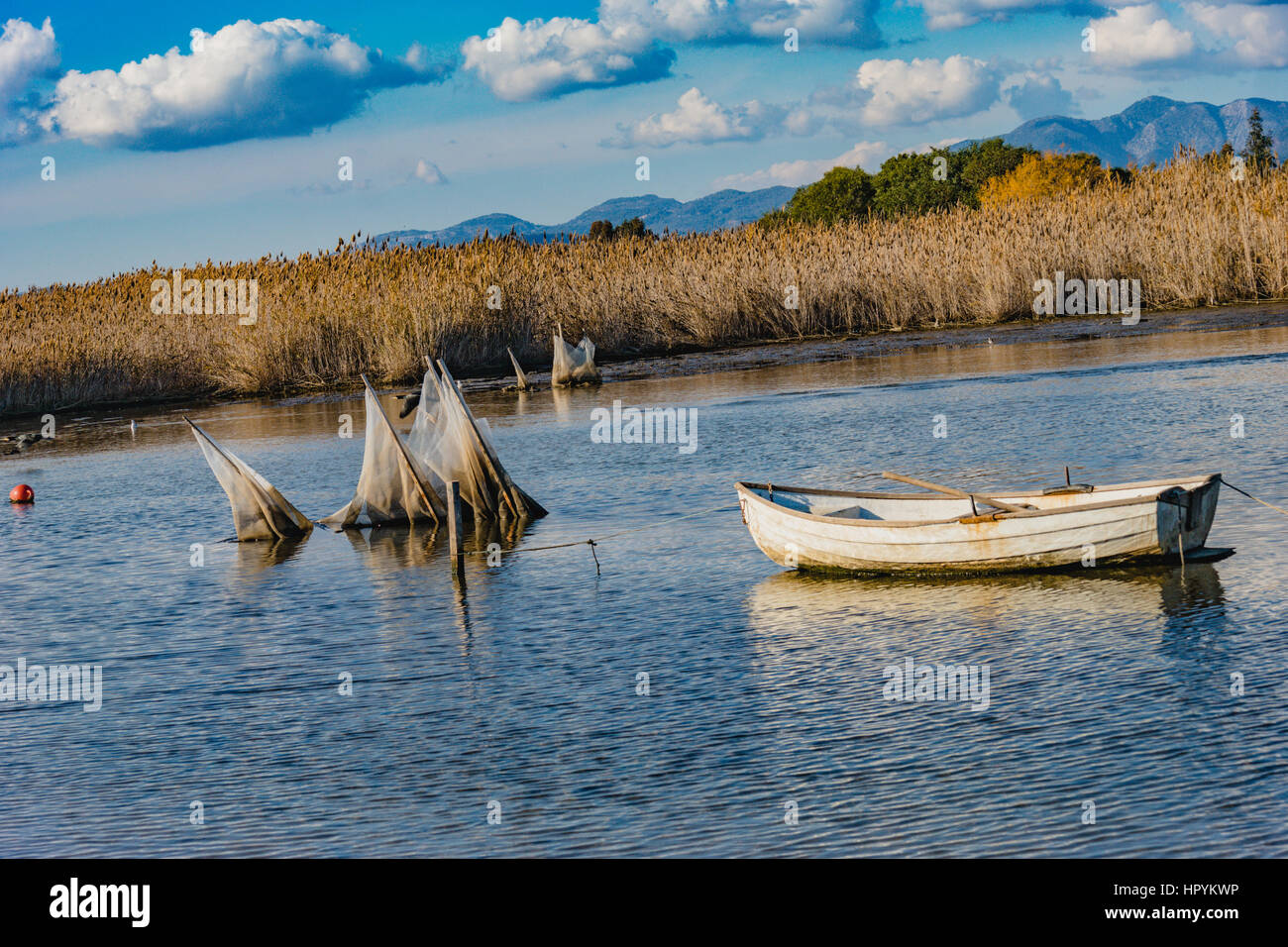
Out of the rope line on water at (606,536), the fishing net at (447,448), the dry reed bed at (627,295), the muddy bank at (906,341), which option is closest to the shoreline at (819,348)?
the muddy bank at (906,341)

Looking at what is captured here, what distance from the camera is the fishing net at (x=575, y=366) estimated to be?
3206 centimetres

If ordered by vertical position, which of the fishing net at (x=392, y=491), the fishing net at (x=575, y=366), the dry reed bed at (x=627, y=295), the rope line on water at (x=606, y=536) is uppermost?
the dry reed bed at (x=627, y=295)

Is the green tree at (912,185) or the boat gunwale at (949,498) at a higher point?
the green tree at (912,185)

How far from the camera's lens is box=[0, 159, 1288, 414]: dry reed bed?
34.5 meters

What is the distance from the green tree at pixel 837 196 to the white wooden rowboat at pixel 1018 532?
7648 cm

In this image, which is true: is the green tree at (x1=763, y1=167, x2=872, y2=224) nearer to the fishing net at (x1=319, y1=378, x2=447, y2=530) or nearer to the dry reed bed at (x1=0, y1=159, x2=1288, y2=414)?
the dry reed bed at (x1=0, y1=159, x2=1288, y2=414)

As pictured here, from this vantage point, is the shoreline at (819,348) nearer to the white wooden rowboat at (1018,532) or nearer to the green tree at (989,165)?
the white wooden rowboat at (1018,532)

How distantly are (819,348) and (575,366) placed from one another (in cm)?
719

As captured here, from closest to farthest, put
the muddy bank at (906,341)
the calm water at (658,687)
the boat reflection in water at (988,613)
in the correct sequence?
the calm water at (658,687) < the boat reflection in water at (988,613) < the muddy bank at (906,341)
